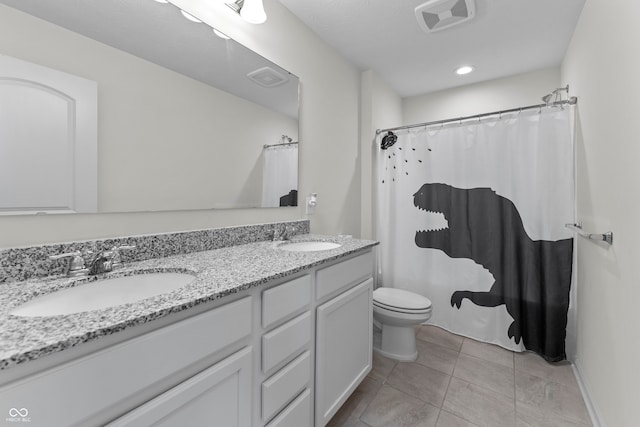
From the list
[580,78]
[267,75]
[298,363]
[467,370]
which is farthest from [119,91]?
[580,78]

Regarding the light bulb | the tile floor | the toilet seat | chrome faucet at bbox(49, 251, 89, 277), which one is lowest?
the tile floor

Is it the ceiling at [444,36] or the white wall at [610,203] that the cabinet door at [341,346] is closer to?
the white wall at [610,203]

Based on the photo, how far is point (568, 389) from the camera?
161 centimetres

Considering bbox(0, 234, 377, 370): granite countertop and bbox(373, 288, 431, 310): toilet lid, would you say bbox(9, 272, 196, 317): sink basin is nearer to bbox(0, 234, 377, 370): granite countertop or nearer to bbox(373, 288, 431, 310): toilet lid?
bbox(0, 234, 377, 370): granite countertop

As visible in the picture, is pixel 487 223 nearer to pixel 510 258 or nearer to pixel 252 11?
pixel 510 258

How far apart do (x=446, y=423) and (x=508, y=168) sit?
1.74 metres

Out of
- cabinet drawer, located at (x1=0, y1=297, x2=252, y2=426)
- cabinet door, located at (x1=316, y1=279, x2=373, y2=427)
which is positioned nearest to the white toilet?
cabinet door, located at (x1=316, y1=279, x2=373, y2=427)

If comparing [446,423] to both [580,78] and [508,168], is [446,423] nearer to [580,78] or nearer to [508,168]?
[508,168]

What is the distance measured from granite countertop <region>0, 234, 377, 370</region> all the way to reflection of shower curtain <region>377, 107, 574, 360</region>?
1.28 meters

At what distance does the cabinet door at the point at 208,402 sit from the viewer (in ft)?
2.01

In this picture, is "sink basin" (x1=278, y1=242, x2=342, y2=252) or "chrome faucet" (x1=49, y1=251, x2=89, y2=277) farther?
"sink basin" (x1=278, y1=242, x2=342, y2=252)

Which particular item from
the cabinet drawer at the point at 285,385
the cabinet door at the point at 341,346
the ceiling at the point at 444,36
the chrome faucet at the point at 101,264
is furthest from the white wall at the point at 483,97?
the chrome faucet at the point at 101,264

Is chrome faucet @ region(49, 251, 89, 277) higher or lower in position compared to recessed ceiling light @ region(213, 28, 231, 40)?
lower

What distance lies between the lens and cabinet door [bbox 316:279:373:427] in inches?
46.7
